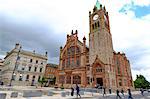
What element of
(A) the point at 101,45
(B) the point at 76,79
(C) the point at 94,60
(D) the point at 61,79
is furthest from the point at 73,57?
(A) the point at 101,45

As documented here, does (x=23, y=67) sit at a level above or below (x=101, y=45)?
below

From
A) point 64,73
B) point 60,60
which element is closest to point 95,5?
point 60,60

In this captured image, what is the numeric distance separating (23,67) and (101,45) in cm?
3642

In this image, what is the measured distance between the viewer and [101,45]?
42156mm

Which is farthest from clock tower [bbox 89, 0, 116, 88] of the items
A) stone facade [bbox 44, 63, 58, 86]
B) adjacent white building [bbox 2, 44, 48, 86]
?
adjacent white building [bbox 2, 44, 48, 86]

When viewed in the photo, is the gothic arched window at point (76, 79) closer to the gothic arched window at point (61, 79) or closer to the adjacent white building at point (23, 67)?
the gothic arched window at point (61, 79)

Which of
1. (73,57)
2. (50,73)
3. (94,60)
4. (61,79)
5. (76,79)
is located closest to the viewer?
(94,60)

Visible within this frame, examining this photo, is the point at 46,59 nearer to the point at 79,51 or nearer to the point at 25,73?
the point at 25,73

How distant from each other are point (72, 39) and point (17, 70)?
2743 centimetres

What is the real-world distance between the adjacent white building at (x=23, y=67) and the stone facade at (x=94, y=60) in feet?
45.9

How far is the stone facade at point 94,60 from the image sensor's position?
130 ft

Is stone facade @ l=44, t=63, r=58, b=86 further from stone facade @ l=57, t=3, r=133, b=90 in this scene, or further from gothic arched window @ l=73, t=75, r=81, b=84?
gothic arched window @ l=73, t=75, r=81, b=84

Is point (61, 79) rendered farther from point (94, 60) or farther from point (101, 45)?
point (101, 45)

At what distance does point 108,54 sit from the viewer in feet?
134
